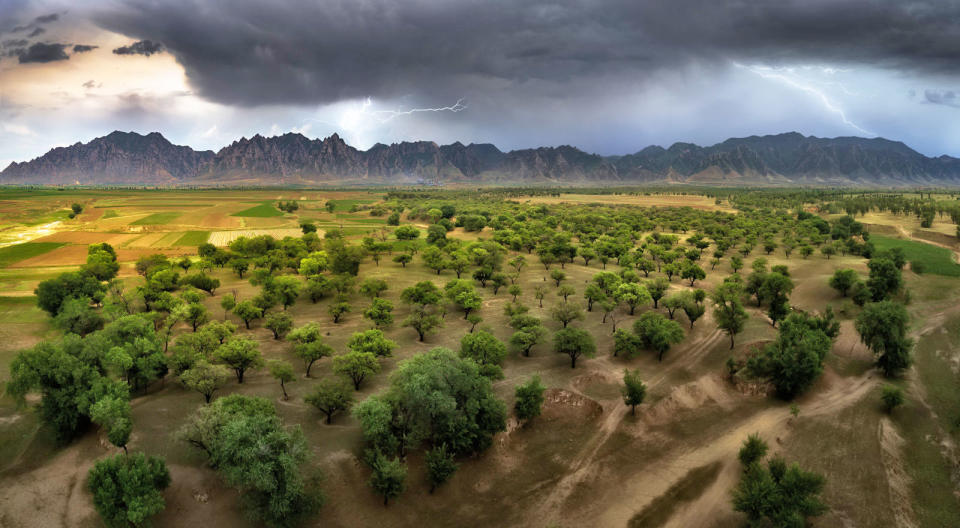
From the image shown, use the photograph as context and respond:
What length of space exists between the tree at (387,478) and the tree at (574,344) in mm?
26314

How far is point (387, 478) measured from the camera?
3112cm

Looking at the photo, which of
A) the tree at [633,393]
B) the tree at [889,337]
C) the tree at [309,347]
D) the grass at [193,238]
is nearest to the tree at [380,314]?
the tree at [309,347]

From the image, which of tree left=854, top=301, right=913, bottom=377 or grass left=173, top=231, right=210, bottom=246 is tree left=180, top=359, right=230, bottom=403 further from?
grass left=173, top=231, right=210, bottom=246

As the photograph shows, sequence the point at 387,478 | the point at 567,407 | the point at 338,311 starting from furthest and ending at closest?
1. the point at 338,311
2. the point at 567,407
3. the point at 387,478

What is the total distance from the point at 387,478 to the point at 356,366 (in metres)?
16.2

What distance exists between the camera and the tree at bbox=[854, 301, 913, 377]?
49.7 m

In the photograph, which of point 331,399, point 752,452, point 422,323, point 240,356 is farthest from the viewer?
point 422,323

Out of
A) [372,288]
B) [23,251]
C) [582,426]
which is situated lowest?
[582,426]

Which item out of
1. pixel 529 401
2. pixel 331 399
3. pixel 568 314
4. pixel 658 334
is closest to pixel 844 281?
→ pixel 658 334

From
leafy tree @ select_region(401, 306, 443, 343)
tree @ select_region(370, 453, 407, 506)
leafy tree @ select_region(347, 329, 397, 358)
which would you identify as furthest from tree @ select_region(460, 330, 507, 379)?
tree @ select_region(370, 453, 407, 506)

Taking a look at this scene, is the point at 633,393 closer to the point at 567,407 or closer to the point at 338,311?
the point at 567,407

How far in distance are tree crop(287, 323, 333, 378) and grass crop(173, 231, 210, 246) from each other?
90.5m

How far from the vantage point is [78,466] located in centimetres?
3484

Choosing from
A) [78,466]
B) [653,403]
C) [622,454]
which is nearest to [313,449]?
[78,466]
